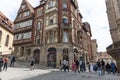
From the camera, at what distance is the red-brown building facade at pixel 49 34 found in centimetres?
2808

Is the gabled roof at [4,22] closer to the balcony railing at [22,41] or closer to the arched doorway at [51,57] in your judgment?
the balcony railing at [22,41]

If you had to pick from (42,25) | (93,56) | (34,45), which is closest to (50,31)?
(42,25)

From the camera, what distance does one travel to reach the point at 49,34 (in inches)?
1180

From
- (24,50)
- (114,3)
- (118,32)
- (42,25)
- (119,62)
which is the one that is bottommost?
(119,62)

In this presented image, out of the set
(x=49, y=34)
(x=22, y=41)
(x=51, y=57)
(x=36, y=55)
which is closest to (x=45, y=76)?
(x=51, y=57)

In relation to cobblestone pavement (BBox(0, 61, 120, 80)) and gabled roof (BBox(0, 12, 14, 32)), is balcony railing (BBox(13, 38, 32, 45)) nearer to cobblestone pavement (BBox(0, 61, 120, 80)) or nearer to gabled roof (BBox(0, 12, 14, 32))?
gabled roof (BBox(0, 12, 14, 32))

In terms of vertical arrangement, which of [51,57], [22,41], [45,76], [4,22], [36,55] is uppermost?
[4,22]

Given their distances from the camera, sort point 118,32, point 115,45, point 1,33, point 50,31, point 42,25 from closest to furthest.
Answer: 1. point 115,45
2. point 118,32
3. point 50,31
4. point 42,25
5. point 1,33

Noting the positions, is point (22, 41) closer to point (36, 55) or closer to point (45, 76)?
point (36, 55)

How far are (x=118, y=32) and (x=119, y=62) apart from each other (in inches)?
261

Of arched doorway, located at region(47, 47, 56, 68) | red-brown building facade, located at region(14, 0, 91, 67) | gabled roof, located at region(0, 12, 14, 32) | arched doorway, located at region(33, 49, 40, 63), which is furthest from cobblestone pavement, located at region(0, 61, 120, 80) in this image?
gabled roof, located at region(0, 12, 14, 32)

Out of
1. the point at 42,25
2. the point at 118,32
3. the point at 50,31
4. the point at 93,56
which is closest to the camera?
the point at 118,32

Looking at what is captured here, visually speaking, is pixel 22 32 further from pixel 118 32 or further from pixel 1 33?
pixel 118 32

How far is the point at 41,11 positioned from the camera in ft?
Answer: 110
